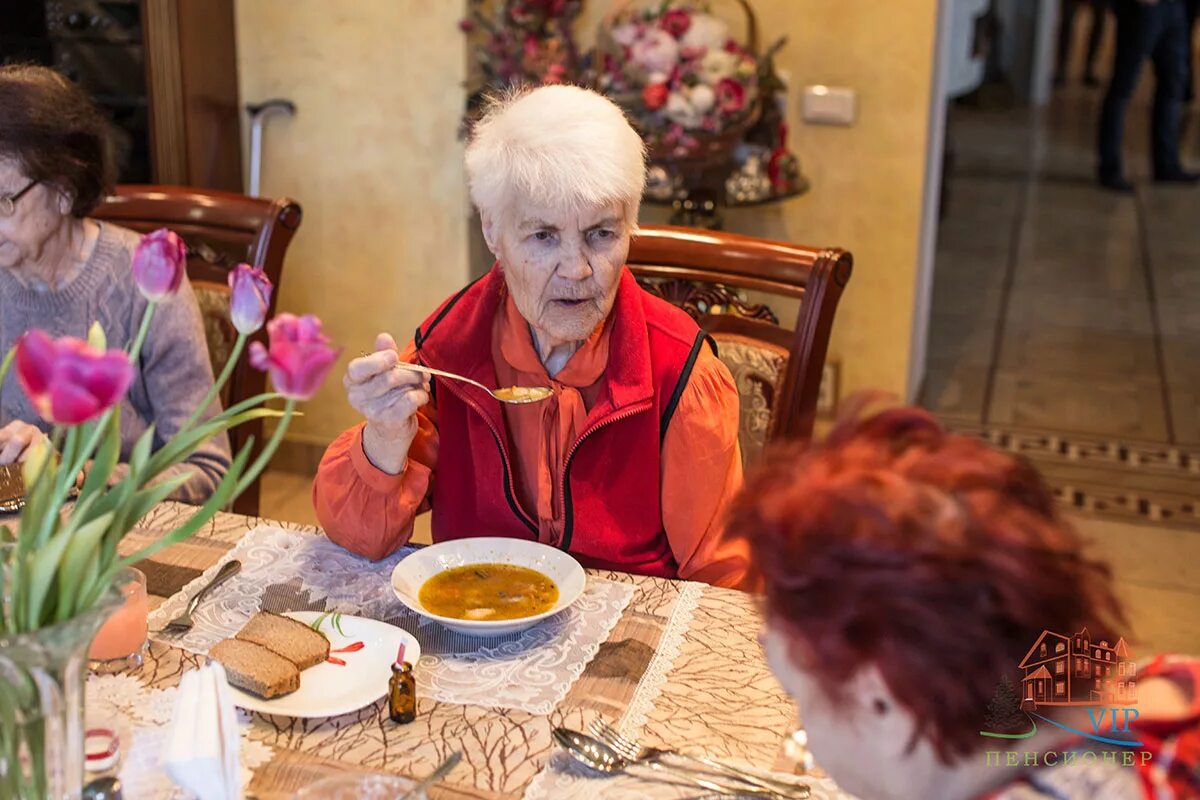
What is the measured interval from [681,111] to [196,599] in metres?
2.00

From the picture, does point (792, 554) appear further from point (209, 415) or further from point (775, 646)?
point (209, 415)

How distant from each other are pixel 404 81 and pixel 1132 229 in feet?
14.5

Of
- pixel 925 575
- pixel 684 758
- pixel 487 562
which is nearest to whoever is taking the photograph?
pixel 925 575

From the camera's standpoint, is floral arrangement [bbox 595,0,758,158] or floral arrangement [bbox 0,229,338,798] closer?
floral arrangement [bbox 0,229,338,798]

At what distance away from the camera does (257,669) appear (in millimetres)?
1272

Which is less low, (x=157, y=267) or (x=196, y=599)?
(x=157, y=267)

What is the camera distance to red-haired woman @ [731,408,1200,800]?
2.63 feet

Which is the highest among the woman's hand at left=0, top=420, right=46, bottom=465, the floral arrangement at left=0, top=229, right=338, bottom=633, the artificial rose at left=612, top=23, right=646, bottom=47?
the artificial rose at left=612, top=23, right=646, bottom=47

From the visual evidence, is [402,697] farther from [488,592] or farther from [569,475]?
[569,475]

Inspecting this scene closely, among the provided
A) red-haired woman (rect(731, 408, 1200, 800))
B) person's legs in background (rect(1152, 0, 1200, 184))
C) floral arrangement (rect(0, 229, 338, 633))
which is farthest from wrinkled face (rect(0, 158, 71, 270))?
person's legs in background (rect(1152, 0, 1200, 184))

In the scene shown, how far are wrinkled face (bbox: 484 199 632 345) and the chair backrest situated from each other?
0.30 m

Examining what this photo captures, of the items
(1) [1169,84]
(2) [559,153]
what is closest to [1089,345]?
(1) [1169,84]

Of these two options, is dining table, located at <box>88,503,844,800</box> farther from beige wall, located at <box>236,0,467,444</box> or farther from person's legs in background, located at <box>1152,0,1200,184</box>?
person's legs in background, located at <box>1152,0,1200,184</box>

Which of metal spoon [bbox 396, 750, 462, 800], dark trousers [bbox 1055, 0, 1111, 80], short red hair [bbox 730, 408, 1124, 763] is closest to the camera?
short red hair [bbox 730, 408, 1124, 763]
